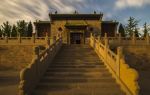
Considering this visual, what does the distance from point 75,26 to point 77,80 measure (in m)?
27.7

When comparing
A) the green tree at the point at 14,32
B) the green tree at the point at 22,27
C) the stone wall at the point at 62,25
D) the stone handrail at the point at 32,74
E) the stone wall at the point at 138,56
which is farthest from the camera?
the green tree at the point at 22,27

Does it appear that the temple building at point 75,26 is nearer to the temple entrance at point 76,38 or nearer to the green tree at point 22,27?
the temple entrance at point 76,38

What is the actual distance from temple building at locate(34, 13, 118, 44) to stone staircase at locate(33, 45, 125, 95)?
23.7 meters

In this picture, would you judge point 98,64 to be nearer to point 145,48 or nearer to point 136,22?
point 145,48

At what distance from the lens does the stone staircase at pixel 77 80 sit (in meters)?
11.1

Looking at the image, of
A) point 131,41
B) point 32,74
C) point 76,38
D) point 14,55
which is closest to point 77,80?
point 32,74

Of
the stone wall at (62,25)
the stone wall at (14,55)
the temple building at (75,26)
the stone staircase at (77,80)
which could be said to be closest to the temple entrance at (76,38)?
the temple building at (75,26)

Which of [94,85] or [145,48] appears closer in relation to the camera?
[94,85]

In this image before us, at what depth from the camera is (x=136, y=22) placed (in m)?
59.8

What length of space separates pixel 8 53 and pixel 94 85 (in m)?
21.4

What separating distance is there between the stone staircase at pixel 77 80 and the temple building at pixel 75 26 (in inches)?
934

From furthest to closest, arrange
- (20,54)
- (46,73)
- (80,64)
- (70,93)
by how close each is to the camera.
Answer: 1. (20,54)
2. (80,64)
3. (46,73)
4. (70,93)

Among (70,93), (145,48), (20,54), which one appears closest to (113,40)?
(145,48)

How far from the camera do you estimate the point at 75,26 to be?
4016 cm
